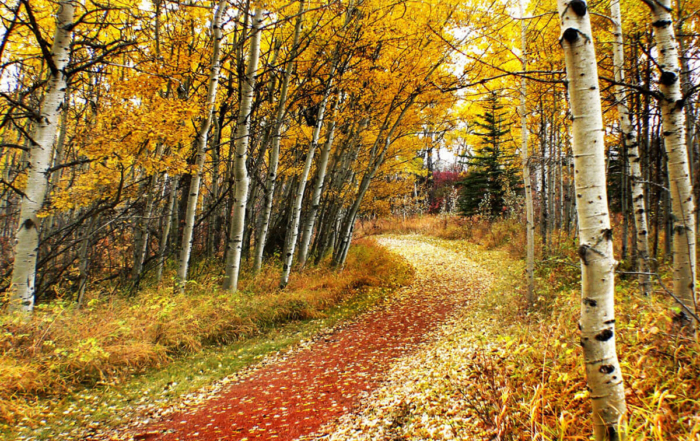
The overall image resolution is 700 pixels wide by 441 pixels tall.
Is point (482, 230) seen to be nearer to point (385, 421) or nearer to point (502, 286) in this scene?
point (502, 286)

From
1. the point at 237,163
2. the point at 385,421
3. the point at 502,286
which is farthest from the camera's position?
the point at 502,286

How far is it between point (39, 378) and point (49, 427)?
0.78 metres

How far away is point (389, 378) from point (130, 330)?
12.9ft

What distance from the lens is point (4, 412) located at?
3377mm

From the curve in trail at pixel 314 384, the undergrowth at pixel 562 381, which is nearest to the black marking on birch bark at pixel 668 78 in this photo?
the undergrowth at pixel 562 381

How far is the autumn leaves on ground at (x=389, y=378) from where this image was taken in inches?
100

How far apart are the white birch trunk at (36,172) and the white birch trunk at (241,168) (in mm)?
2683

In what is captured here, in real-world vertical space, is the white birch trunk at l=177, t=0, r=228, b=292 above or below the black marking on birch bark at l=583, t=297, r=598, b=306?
above

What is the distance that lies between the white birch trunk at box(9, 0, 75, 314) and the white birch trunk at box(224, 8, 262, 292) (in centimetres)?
268

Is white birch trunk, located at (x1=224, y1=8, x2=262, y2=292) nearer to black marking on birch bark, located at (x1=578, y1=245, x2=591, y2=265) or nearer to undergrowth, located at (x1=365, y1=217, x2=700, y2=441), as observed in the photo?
undergrowth, located at (x1=365, y1=217, x2=700, y2=441)

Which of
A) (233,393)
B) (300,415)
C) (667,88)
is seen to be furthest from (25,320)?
(667,88)

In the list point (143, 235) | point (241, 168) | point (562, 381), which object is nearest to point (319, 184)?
point (241, 168)

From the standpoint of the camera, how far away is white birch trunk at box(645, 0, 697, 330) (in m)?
2.82

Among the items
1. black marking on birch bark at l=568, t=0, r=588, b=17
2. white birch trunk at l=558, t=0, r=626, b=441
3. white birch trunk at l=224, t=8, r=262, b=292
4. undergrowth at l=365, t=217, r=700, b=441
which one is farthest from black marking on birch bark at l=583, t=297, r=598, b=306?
white birch trunk at l=224, t=8, r=262, b=292
